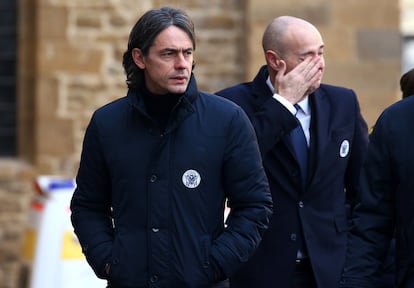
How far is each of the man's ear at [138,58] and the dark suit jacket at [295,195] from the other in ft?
2.32

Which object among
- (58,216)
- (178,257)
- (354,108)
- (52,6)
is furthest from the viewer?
(52,6)

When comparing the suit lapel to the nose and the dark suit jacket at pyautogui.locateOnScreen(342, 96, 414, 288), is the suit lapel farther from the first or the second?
the dark suit jacket at pyautogui.locateOnScreen(342, 96, 414, 288)

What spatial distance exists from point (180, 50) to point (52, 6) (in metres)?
6.90

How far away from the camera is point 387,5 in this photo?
456 inches

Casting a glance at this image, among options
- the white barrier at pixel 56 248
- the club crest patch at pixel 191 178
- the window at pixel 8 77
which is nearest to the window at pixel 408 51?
the window at pixel 8 77

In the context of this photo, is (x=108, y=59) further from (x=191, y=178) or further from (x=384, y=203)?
(x=384, y=203)

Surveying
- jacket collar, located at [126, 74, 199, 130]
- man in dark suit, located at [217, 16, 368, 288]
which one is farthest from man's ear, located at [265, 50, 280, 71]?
jacket collar, located at [126, 74, 199, 130]

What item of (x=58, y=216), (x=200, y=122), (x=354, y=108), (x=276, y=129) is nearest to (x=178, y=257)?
(x=200, y=122)

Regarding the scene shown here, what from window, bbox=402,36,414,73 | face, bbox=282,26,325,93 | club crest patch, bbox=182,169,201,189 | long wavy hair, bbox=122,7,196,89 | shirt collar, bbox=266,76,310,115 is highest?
long wavy hair, bbox=122,7,196,89

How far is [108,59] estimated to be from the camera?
38.0 ft

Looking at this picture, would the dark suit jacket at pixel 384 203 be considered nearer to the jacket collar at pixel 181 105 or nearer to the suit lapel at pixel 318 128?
the jacket collar at pixel 181 105

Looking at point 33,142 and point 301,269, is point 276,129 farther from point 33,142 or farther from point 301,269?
point 33,142

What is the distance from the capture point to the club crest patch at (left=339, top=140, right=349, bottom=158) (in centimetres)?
559

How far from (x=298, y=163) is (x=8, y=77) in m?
6.88
